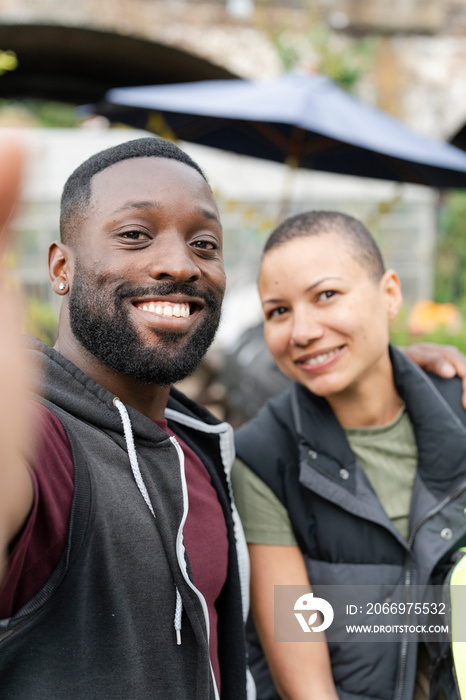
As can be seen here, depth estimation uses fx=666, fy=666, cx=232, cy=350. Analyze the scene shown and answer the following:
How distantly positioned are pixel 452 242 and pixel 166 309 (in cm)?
792

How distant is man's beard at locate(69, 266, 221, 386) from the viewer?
1.30 meters

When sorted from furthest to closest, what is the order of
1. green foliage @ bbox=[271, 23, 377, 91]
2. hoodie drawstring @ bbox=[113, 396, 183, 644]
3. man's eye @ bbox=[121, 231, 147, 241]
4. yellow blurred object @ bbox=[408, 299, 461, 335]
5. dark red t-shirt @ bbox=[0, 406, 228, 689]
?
green foliage @ bbox=[271, 23, 377, 91]
yellow blurred object @ bbox=[408, 299, 461, 335]
man's eye @ bbox=[121, 231, 147, 241]
hoodie drawstring @ bbox=[113, 396, 183, 644]
dark red t-shirt @ bbox=[0, 406, 228, 689]

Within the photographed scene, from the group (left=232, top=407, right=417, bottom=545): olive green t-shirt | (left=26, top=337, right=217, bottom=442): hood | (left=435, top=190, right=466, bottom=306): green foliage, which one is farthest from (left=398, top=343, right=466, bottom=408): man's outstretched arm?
(left=435, top=190, right=466, bottom=306): green foliage

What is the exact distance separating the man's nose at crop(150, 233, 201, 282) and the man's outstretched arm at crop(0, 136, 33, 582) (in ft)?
1.69

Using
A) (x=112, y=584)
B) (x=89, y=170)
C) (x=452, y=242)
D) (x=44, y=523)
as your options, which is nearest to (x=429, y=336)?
(x=89, y=170)

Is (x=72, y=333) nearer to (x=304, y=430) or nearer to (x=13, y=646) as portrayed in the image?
(x=13, y=646)

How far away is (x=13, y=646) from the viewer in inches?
39.9

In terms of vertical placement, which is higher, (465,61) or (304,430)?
(465,61)

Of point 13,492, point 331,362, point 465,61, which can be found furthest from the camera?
point 465,61

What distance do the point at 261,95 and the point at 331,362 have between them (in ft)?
8.87

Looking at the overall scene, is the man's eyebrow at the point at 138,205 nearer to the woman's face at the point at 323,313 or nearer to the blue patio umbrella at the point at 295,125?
the woman's face at the point at 323,313

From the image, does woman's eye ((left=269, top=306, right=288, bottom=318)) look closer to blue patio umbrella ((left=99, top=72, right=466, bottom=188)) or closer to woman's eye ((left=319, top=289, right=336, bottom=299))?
woman's eye ((left=319, top=289, right=336, bottom=299))

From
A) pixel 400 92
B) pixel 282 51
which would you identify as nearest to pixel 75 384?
pixel 282 51

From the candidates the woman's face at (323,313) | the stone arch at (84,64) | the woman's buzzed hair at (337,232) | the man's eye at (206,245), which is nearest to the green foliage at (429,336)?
the woman's buzzed hair at (337,232)
